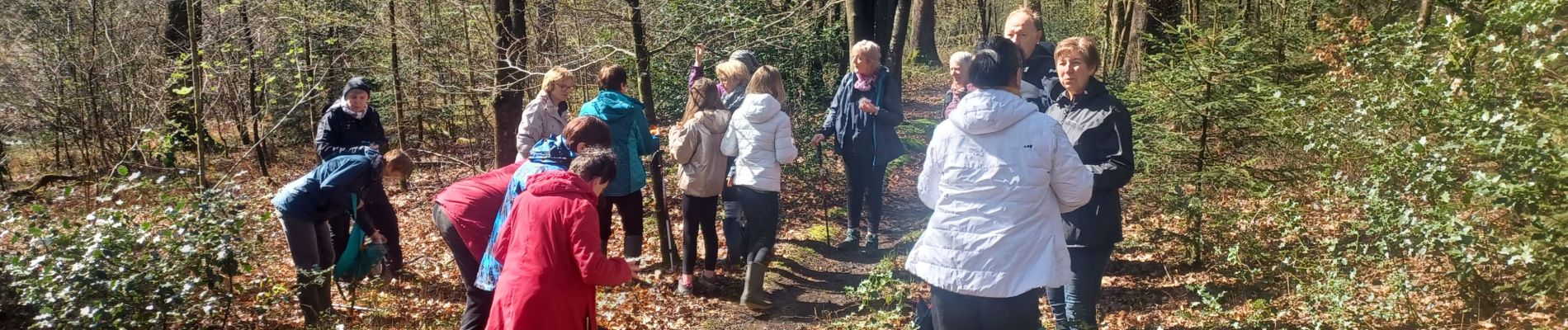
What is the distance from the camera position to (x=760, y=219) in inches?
213

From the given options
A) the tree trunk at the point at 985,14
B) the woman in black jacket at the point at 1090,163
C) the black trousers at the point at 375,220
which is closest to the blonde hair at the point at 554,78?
the black trousers at the point at 375,220

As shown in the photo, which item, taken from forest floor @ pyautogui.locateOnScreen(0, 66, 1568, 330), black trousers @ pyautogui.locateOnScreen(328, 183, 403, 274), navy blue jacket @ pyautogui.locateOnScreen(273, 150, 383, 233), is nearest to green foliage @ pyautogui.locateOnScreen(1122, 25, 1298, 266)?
forest floor @ pyautogui.locateOnScreen(0, 66, 1568, 330)

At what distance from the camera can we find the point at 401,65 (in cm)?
1255

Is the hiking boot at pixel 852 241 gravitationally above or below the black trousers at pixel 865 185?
below

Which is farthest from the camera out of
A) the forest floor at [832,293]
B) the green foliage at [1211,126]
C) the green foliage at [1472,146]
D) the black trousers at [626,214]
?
the black trousers at [626,214]

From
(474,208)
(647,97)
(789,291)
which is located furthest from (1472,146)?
(647,97)

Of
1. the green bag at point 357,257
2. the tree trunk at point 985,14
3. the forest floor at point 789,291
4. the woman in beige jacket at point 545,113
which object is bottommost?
the forest floor at point 789,291

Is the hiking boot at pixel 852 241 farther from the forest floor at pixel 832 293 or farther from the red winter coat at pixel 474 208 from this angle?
the red winter coat at pixel 474 208

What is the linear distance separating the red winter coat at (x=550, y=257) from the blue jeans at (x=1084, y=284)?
2028mm

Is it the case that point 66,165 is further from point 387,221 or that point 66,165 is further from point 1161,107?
point 1161,107

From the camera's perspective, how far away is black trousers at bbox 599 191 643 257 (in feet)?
18.4

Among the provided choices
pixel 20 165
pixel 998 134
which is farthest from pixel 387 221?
pixel 20 165

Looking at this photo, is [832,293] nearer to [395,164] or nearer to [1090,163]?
[1090,163]

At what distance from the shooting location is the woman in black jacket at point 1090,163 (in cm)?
381
